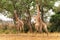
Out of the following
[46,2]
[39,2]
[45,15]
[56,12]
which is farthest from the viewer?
[45,15]

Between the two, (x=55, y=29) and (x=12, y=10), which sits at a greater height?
(x=12, y=10)

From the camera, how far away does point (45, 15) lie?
28812 mm

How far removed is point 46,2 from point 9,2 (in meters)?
3.87

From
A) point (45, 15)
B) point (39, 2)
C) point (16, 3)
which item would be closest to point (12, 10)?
point (16, 3)

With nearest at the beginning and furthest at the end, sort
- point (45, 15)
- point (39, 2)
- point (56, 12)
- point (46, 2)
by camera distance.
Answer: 1. point (39, 2)
2. point (46, 2)
3. point (56, 12)
4. point (45, 15)

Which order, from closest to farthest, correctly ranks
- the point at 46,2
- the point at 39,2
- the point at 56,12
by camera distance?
1. the point at 39,2
2. the point at 46,2
3. the point at 56,12

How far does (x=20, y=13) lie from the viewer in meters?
26.8

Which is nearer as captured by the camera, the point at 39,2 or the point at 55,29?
the point at 39,2

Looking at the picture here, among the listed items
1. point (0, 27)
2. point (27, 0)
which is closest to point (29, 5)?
point (27, 0)

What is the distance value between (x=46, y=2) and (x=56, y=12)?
263 centimetres

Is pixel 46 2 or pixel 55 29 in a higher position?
pixel 46 2

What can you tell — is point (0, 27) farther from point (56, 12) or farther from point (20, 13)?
point (56, 12)

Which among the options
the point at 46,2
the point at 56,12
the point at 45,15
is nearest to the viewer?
the point at 46,2

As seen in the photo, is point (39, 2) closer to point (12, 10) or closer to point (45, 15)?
point (12, 10)
